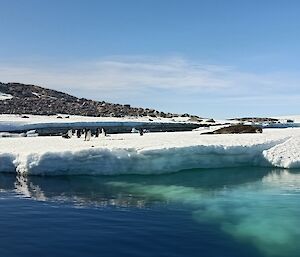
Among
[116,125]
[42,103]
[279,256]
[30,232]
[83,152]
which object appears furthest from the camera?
[42,103]

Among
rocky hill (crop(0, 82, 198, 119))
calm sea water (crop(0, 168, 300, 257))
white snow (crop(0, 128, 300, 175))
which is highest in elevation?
rocky hill (crop(0, 82, 198, 119))

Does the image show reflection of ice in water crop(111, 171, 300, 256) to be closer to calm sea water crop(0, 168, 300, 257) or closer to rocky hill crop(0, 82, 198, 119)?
calm sea water crop(0, 168, 300, 257)

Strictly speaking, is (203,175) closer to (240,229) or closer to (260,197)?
(260,197)

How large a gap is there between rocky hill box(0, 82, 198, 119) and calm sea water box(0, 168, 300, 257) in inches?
2685

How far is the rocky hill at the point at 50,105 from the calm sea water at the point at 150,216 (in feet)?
224

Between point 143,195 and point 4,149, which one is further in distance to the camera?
point 4,149

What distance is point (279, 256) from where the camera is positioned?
1028 centimetres

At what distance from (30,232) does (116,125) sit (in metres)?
51.8

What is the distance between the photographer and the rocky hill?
307 ft

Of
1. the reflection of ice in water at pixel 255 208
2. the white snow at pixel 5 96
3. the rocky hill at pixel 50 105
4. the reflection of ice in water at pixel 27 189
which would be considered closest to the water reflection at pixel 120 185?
the reflection of ice in water at pixel 27 189

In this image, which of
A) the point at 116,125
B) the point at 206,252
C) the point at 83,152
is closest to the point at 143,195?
the point at 83,152

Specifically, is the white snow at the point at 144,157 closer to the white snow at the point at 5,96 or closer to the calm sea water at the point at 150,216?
the calm sea water at the point at 150,216

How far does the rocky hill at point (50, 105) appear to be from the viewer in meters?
93.4

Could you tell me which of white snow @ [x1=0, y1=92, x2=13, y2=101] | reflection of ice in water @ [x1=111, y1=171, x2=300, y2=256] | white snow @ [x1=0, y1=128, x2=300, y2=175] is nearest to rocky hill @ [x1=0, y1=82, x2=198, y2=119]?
white snow @ [x1=0, y1=92, x2=13, y2=101]
